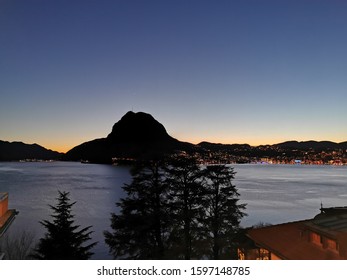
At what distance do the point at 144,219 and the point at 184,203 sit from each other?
0.85m

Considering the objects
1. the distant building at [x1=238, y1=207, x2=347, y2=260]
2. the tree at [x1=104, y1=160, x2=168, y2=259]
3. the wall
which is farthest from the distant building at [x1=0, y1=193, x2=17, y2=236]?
the distant building at [x1=238, y1=207, x2=347, y2=260]

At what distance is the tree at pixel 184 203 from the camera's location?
496 cm

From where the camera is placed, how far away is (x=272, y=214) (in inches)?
561

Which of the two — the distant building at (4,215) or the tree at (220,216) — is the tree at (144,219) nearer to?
the tree at (220,216)

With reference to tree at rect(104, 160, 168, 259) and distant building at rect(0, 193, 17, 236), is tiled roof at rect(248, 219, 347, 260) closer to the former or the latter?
tree at rect(104, 160, 168, 259)

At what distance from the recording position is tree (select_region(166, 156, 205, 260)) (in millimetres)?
4965

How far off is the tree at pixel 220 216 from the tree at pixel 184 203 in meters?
0.23

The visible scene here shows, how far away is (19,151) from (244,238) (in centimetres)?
3415

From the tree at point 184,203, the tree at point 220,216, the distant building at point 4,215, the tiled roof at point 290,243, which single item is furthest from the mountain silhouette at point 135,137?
the distant building at point 4,215

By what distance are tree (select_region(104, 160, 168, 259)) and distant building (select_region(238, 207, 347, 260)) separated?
4.79ft

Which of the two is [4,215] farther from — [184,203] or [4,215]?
[184,203]
